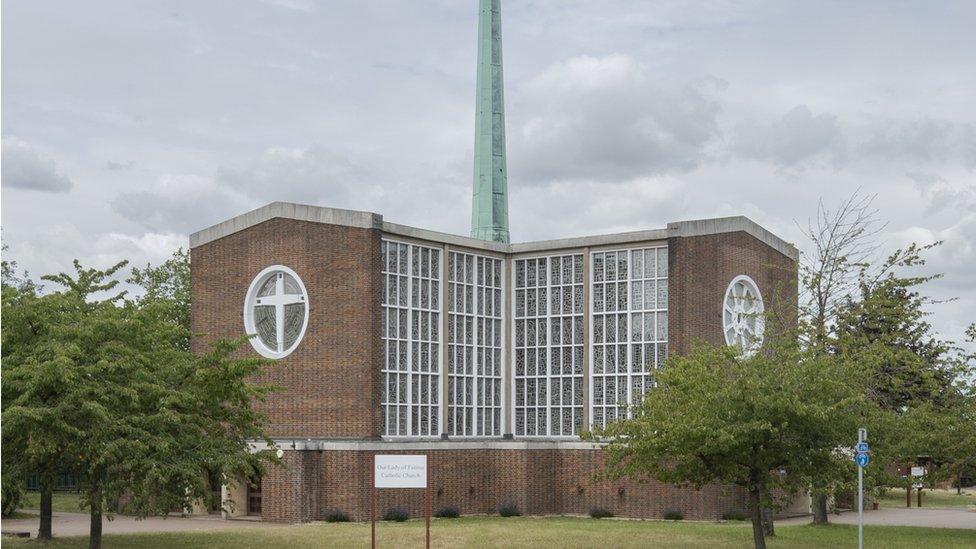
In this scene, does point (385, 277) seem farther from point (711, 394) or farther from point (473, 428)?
point (711, 394)

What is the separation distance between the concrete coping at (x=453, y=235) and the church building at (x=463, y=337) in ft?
0.19

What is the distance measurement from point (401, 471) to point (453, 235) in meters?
18.7

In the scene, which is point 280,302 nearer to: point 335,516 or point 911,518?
point 335,516

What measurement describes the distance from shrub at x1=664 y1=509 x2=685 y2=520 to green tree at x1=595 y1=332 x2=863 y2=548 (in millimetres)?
12171

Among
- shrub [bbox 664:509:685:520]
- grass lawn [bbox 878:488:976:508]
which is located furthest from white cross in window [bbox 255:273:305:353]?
grass lawn [bbox 878:488:976:508]

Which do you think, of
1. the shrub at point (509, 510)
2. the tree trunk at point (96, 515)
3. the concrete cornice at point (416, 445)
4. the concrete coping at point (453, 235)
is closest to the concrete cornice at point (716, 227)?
the concrete coping at point (453, 235)

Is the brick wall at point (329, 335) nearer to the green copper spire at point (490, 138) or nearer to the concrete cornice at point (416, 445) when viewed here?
the concrete cornice at point (416, 445)

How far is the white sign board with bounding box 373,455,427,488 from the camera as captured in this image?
2497cm

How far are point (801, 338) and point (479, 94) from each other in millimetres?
25355

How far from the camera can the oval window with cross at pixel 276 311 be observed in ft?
133

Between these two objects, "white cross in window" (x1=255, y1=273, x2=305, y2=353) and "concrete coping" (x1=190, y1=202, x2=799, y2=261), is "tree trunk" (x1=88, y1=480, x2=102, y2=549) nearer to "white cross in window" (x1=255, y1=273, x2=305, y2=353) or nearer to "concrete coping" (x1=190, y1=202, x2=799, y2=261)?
"white cross in window" (x1=255, y1=273, x2=305, y2=353)

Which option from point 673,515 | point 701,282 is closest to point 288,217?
point 701,282

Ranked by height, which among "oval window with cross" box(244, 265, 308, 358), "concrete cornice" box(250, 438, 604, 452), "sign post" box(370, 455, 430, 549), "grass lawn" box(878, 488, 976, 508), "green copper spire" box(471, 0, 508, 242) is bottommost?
"grass lawn" box(878, 488, 976, 508)

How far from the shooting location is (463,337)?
43.6 meters
